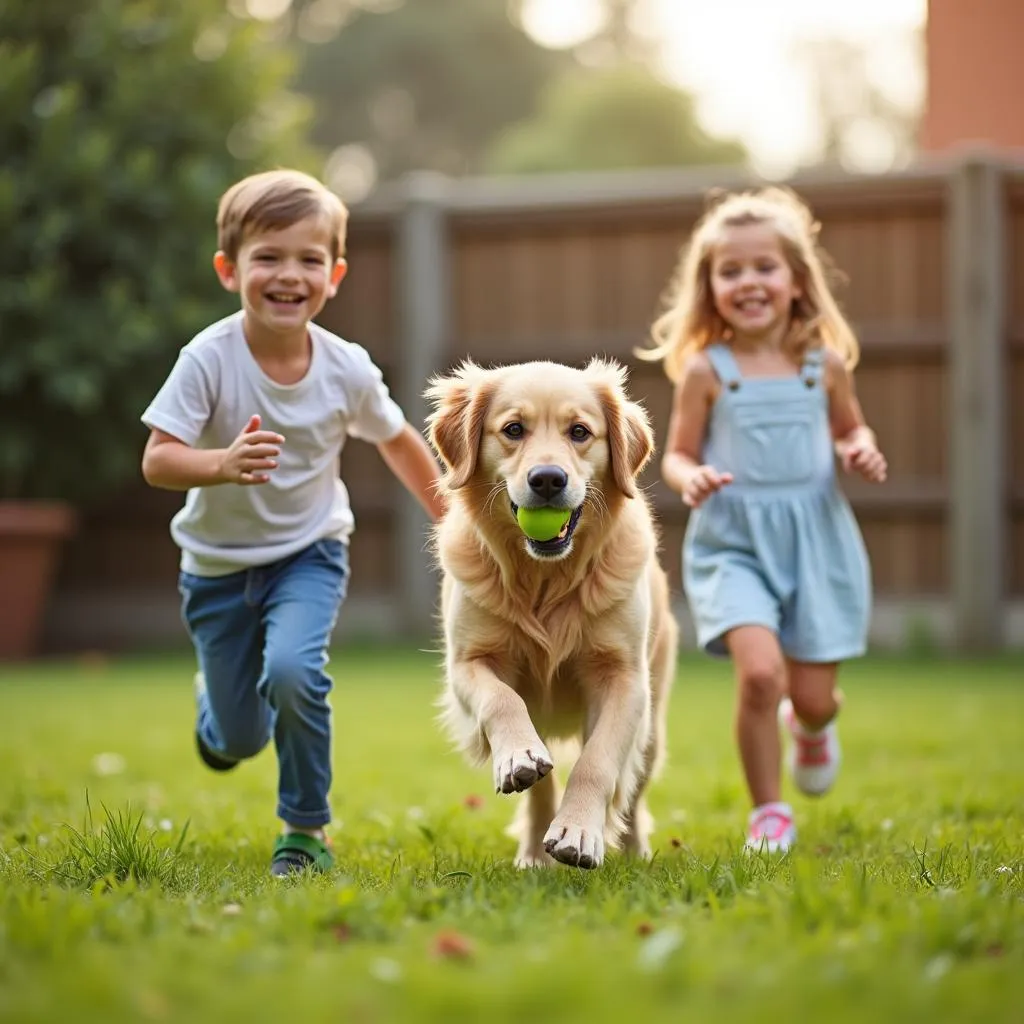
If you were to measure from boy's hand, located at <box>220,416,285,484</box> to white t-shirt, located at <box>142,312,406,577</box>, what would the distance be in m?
0.41

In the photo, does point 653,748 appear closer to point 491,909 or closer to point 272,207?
point 491,909

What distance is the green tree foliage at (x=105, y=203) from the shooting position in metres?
9.47

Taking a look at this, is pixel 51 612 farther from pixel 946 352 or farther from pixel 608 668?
pixel 608 668

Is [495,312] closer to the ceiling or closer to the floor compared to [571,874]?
closer to the ceiling

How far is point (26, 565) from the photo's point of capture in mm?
9516

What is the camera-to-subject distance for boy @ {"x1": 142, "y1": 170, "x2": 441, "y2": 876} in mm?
3625

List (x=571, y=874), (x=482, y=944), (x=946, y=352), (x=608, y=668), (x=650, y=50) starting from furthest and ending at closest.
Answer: (x=650, y=50) < (x=946, y=352) < (x=608, y=668) < (x=571, y=874) < (x=482, y=944)

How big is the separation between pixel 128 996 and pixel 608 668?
175cm

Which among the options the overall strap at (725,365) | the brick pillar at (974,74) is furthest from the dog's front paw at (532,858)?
the brick pillar at (974,74)

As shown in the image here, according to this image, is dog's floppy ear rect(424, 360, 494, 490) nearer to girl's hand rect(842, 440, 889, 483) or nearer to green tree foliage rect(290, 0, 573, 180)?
girl's hand rect(842, 440, 889, 483)

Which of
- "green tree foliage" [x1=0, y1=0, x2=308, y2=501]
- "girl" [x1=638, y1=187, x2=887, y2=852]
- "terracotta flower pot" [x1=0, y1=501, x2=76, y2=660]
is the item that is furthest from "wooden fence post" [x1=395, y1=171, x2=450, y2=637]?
"girl" [x1=638, y1=187, x2=887, y2=852]

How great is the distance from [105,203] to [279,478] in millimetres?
6541

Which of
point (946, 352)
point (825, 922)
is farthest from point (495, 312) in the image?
point (825, 922)

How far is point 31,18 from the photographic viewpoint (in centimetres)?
998
